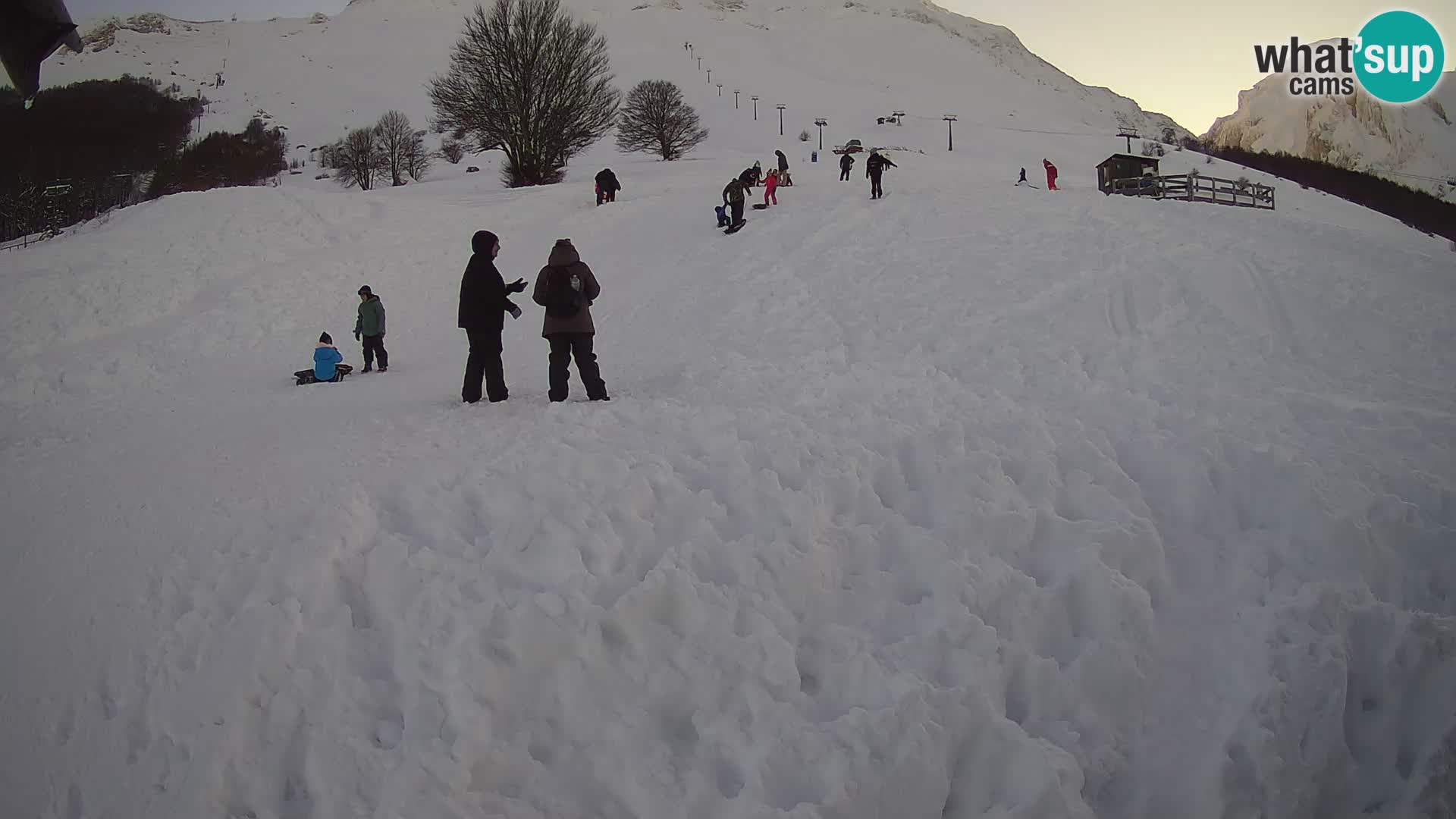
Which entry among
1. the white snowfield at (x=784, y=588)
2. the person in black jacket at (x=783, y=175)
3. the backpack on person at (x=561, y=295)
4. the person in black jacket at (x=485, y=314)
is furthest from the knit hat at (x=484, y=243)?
the person in black jacket at (x=783, y=175)

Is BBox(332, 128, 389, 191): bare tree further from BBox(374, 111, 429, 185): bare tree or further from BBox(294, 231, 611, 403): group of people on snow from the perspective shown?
BBox(294, 231, 611, 403): group of people on snow

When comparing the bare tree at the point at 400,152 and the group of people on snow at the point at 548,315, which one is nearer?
the group of people on snow at the point at 548,315

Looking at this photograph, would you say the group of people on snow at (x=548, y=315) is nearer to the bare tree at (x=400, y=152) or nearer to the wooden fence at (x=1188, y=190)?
the wooden fence at (x=1188, y=190)

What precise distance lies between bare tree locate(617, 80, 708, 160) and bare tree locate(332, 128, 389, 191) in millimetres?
17755

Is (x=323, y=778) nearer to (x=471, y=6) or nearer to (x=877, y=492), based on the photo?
(x=877, y=492)

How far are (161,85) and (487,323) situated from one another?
391 feet

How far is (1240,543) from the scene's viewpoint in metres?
4.78

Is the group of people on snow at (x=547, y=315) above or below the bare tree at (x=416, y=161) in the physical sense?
below

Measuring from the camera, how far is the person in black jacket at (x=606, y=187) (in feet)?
78.7

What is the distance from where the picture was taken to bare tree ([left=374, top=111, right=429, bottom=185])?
181 feet

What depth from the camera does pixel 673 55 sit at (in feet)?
366

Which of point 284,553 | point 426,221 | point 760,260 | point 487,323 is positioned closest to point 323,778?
point 284,553

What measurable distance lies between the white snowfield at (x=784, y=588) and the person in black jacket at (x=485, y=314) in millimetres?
493

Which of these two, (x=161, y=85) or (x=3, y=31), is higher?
(x=161, y=85)
